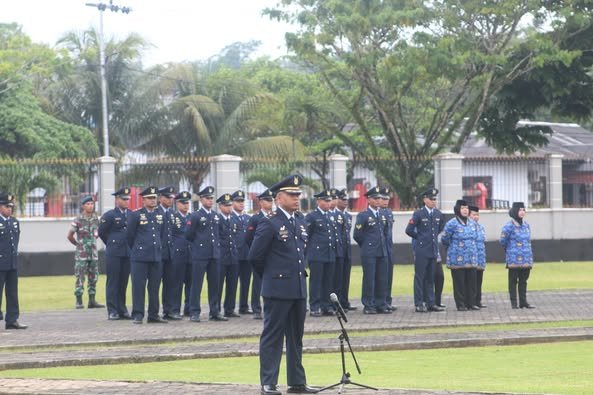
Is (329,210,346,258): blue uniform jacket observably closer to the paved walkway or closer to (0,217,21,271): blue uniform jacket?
the paved walkway

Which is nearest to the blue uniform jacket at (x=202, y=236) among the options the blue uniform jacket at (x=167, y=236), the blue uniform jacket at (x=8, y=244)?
the blue uniform jacket at (x=167, y=236)

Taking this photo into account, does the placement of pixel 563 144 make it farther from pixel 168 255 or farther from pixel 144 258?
pixel 144 258

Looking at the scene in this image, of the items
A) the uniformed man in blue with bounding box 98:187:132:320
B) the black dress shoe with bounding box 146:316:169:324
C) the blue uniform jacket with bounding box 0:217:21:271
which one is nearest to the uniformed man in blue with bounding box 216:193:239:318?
the black dress shoe with bounding box 146:316:169:324

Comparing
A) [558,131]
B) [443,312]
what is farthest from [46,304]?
[558,131]

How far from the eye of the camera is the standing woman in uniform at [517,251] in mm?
20297

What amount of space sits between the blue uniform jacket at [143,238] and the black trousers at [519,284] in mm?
5553

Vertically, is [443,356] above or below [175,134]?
below

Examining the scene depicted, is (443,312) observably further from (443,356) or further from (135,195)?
(135,195)

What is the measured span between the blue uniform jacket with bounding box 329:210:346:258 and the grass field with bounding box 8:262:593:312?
10.6ft

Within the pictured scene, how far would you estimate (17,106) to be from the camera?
44.8 meters

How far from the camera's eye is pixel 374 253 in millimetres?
20453

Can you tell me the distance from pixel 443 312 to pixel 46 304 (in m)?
7.42

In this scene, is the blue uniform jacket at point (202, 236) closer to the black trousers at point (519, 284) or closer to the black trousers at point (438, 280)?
the black trousers at point (438, 280)

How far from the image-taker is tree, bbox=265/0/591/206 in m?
33.8
